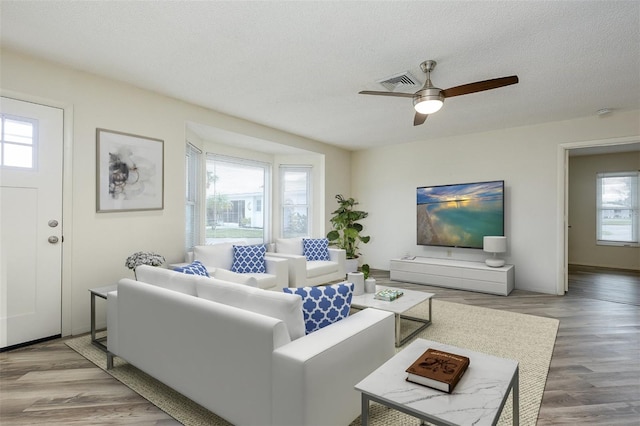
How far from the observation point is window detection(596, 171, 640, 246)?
6.41 metres

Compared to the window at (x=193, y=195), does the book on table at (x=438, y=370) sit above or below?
below

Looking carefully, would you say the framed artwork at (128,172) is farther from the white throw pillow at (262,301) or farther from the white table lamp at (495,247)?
the white table lamp at (495,247)

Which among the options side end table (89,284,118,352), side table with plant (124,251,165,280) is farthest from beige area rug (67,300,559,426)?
side table with plant (124,251,165,280)

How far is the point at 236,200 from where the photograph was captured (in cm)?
552

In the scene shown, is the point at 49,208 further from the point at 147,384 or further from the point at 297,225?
the point at 297,225

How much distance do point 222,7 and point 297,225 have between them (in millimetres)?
4491

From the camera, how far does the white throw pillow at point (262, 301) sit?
164cm

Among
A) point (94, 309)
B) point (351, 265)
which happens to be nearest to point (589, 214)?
point (351, 265)

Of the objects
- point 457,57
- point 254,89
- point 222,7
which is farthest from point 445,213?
point 222,7

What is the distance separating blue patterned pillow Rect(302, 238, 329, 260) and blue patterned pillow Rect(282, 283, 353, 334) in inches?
132

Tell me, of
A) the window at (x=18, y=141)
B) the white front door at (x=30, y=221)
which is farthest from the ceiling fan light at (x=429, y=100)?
the window at (x=18, y=141)

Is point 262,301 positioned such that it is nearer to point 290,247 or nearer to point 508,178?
point 290,247

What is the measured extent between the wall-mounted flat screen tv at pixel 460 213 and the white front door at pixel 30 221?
5122 millimetres

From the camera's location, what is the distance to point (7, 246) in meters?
2.70
